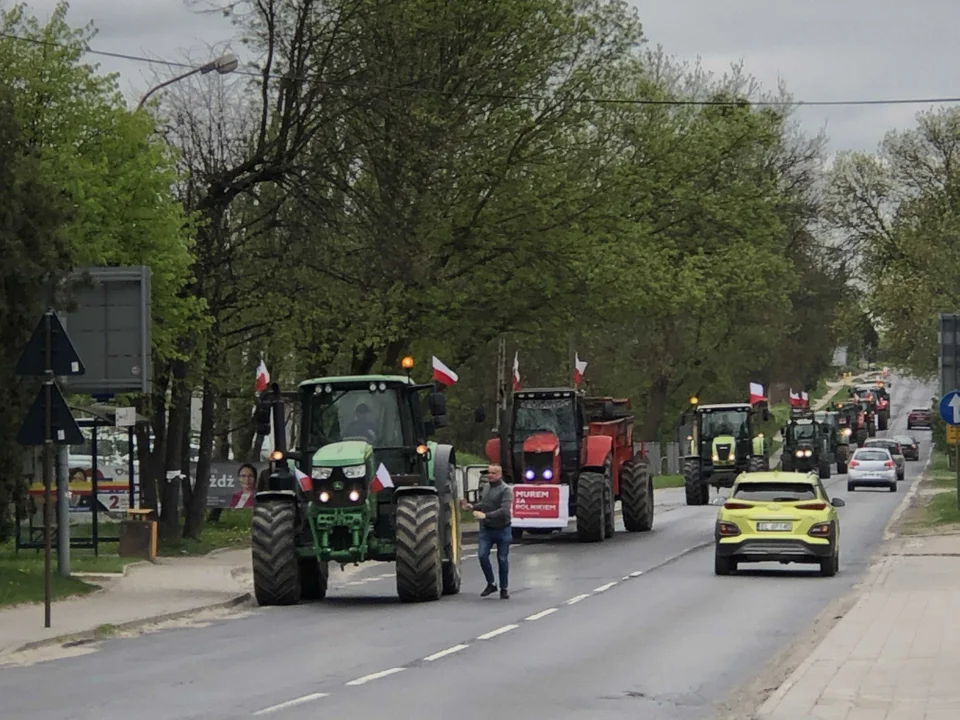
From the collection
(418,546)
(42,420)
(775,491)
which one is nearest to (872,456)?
(775,491)

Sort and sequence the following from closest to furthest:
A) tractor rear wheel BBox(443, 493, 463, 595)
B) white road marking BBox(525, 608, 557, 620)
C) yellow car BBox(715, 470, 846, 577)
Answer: white road marking BBox(525, 608, 557, 620)
tractor rear wheel BBox(443, 493, 463, 595)
yellow car BBox(715, 470, 846, 577)

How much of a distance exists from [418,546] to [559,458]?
14.6 m

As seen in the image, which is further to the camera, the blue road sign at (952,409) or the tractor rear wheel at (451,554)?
the blue road sign at (952,409)

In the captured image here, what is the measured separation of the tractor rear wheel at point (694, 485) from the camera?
58188mm

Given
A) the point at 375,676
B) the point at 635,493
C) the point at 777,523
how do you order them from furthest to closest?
the point at 635,493
the point at 777,523
the point at 375,676

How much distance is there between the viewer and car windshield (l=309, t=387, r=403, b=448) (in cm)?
2498

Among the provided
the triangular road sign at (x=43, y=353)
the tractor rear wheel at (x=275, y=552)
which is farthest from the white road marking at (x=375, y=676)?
the tractor rear wheel at (x=275, y=552)

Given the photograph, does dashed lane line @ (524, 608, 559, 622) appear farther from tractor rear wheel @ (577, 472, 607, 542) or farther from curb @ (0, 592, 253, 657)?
tractor rear wheel @ (577, 472, 607, 542)

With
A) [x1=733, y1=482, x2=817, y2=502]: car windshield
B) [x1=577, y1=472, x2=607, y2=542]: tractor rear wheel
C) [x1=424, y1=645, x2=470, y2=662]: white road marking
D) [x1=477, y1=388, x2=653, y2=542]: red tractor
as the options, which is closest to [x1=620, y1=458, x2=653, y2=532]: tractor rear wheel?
[x1=477, y1=388, x2=653, y2=542]: red tractor

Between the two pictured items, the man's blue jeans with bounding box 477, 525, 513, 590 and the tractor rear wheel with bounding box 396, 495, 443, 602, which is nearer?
the tractor rear wheel with bounding box 396, 495, 443, 602

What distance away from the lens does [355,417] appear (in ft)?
82.5

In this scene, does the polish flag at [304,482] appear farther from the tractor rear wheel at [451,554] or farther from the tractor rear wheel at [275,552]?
the tractor rear wheel at [451,554]

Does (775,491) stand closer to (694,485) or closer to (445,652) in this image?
(445,652)

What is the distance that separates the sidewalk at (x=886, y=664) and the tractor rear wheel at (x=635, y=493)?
15.6 m
